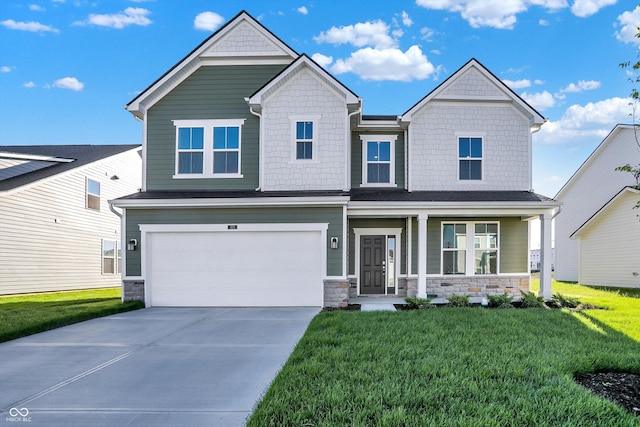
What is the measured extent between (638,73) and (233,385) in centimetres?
604

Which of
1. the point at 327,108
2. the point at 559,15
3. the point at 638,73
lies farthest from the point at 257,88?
the point at 559,15

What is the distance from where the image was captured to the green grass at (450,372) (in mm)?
3475

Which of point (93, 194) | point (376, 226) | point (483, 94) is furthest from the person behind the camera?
point (93, 194)

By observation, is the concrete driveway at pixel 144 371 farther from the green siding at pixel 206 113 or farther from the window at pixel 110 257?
the window at pixel 110 257

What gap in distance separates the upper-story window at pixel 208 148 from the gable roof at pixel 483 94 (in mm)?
5011

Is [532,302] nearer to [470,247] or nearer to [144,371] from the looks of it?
[470,247]

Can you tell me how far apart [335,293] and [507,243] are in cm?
577

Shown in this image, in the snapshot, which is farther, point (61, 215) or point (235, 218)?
point (61, 215)

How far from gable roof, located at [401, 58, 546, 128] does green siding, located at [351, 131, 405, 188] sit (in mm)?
916

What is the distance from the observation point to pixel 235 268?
10.8 meters

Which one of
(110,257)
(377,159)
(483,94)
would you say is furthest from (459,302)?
(110,257)

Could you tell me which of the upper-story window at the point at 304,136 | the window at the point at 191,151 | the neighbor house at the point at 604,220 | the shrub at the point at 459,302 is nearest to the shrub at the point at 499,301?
the shrub at the point at 459,302

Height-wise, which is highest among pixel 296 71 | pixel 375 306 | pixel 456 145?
pixel 296 71

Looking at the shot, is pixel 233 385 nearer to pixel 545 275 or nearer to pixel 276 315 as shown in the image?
pixel 276 315
